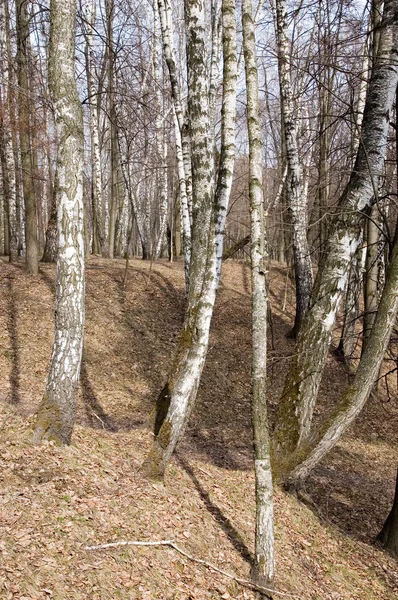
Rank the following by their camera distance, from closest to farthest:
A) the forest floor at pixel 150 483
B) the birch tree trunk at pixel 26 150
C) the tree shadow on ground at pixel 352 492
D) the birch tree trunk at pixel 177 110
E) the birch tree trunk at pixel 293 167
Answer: the forest floor at pixel 150 483 < the tree shadow on ground at pixel 352 492 < the birch tree trunk at pixel 177 110 < the birch tree trunk at pixel 293 167 < the birch tree trunk at pixel 26 150

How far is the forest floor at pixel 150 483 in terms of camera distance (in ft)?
13.5

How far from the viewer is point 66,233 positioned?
5203mm

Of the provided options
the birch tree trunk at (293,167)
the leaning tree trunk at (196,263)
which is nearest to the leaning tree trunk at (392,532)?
the leaning tree trunk at (196,263)

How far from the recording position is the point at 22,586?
3420mm

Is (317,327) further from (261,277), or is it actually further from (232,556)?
(232,556)

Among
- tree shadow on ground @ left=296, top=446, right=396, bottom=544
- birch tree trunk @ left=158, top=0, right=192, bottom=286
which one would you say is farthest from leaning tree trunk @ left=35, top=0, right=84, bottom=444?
birch tree trunk @ left=158, top=0, right=192, bottom=286

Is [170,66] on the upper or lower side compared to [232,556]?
upper

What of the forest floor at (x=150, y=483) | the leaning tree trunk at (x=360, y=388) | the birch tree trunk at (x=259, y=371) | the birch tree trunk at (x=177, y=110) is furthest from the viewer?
the birch tree trunk at (x=177, y=110)

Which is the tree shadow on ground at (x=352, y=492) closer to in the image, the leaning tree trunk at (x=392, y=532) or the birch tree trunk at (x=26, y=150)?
the leaning tree trunk at (x=392, y=532)

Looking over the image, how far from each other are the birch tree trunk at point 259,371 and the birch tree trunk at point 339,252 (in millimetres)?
1919

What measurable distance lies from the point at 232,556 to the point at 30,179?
10.4 m

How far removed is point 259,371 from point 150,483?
7.09 feet

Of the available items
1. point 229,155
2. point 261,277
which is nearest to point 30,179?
point 229,155

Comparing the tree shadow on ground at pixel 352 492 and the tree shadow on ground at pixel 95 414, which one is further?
the tree shadow on ground at pixel 95 414
